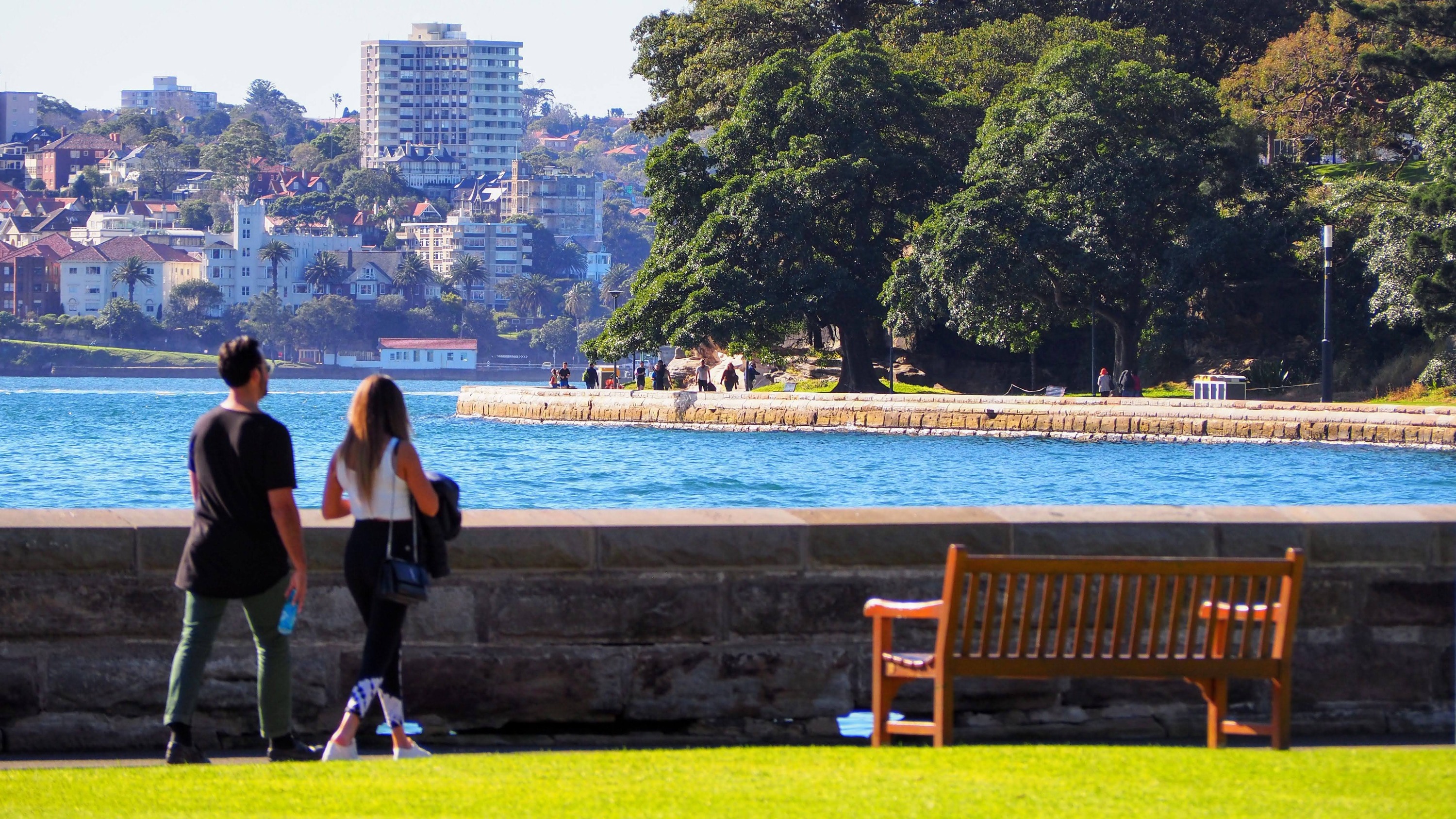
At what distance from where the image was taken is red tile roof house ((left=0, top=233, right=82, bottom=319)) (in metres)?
172

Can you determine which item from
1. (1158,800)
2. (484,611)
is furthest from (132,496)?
(1158,800)

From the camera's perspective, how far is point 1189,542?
5945mm

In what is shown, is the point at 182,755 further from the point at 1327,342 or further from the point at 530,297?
the point at 530,297

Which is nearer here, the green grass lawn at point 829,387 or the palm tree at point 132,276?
the green grass lawn at point 829,387

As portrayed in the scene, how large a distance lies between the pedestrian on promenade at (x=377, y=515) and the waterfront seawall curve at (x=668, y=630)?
0.50 m

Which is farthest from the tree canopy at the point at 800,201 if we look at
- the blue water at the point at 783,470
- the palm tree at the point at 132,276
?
the palm tree at the point at 132,276

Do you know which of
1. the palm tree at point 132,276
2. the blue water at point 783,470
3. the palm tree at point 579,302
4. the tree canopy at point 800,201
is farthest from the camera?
the palm tree at point 579,302

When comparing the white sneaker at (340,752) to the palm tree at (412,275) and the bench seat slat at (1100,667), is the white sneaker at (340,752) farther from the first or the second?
the palm tree at (412,275)

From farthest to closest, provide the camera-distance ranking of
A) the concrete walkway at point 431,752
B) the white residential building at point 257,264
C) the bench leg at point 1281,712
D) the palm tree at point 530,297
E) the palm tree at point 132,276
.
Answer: the palm tree at point 530,297 < the white residential building at point 257,264 < the palm tree at point 132,276 < the concrete walkway at point 431,752 < the bench leg at point 1281,712

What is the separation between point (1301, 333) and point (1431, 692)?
41.0m

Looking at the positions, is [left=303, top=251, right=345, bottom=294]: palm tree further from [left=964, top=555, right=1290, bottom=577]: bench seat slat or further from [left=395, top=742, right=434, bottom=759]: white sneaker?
[left=964, top=555, right=1290, bottom=577]: bench seat slat

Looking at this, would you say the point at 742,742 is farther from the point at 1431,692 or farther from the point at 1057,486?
the point at 1057,486

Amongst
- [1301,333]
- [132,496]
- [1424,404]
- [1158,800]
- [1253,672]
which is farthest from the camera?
[1301,333]

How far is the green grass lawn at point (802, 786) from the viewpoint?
4.25 metres
